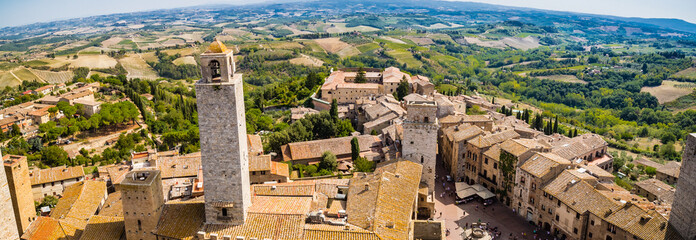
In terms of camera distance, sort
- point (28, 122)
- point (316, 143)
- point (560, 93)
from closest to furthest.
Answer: point (316, 143) → point (28, 122) → point (560, 93)

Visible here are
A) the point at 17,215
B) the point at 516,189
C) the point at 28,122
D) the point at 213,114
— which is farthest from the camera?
the point at 28,122

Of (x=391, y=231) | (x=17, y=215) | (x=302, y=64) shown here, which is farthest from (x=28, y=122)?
(x=302, y=64)

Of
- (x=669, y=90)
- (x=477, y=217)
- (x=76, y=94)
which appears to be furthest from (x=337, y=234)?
(x=669, y=90)

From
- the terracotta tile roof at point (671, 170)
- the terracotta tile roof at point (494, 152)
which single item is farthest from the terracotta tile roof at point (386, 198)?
the terracotta tile roof at point (671, 170)

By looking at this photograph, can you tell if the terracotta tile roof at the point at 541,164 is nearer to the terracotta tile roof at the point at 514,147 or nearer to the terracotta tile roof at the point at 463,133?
the terracotta tile roof at the point at 514,147

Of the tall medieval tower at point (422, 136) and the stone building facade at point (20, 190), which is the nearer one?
the stone building facade at point (20, 190)

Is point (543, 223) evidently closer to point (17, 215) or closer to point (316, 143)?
point (316, 143)
